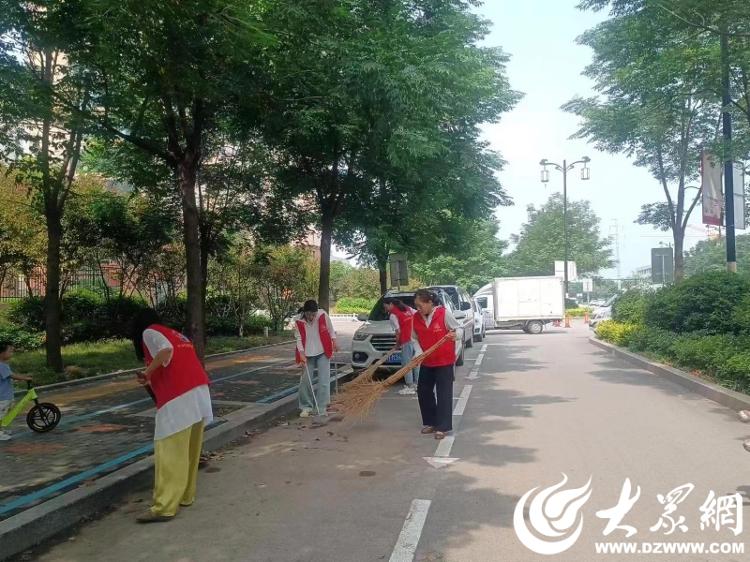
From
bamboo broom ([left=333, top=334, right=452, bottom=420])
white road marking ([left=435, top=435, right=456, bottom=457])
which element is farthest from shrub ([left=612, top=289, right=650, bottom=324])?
bamboo broom ([left=333, top=334, right=452, bottom=420])

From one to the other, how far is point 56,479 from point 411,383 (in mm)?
6693

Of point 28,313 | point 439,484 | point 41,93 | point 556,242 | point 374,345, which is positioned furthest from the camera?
point 556,242

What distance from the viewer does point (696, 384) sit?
1077 cm

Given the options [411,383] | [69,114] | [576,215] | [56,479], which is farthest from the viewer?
[576,215]

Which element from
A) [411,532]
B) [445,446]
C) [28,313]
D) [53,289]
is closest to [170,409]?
[411,532]

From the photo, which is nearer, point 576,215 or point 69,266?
point 69,266

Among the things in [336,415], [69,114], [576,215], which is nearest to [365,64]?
[69,114]

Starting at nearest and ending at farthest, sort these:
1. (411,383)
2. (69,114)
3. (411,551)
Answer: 1. (411,551)
2. (69,114)
3. (411,383)

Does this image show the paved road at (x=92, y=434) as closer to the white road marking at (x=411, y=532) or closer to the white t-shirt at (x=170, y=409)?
the white t-shirt at (x=170, y=409)

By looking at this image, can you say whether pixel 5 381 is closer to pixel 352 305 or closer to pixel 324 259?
pixel 324 259

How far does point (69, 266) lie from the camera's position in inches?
658

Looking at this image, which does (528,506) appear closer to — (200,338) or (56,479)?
(56,479)

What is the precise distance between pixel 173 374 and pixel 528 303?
2815cm

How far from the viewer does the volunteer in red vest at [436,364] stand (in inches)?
293
